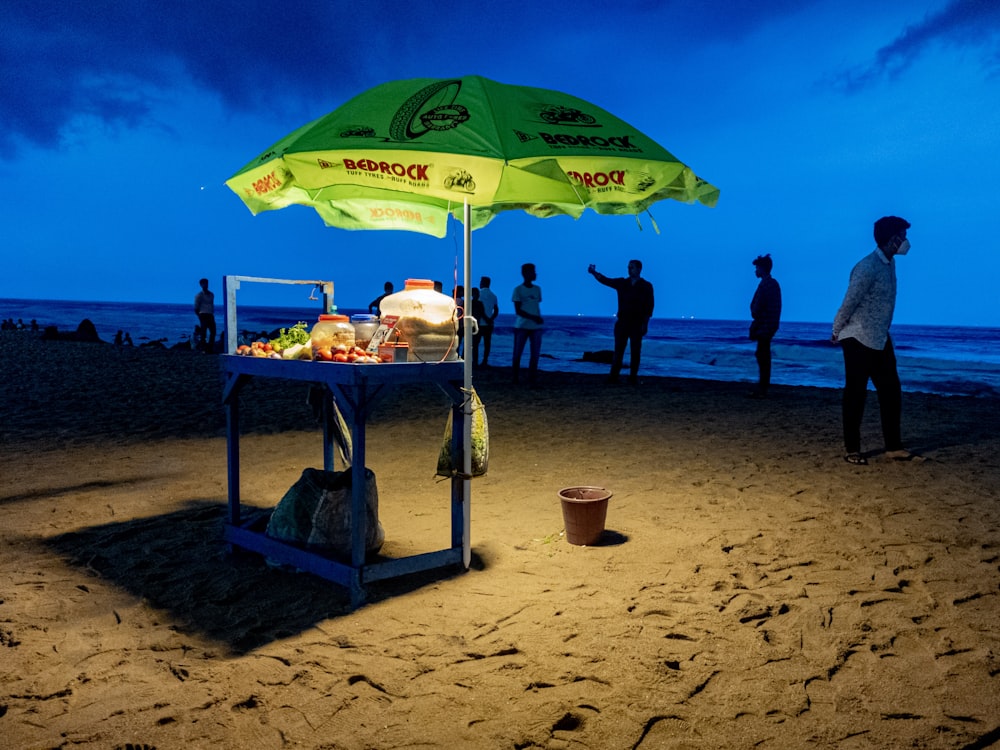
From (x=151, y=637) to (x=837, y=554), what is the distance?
11.8 feet

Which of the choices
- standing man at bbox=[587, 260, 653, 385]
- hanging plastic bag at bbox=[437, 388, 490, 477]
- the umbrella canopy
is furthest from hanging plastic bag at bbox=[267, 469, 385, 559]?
standing man at bbox=[587, 260, 653, 385]

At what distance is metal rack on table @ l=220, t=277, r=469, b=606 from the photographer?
11.1 feet

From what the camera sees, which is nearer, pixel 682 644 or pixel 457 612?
pixel 682 644

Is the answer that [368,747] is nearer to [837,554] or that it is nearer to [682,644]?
[682,644]

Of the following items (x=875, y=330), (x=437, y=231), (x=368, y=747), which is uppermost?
(x=437, y=231)

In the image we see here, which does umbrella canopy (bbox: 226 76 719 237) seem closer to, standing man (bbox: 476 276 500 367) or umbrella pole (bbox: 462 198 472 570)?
umbrella pole (bbox: 462 198 472 570)

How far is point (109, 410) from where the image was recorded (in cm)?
969

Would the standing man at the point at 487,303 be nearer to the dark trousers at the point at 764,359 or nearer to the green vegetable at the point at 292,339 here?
the dark trousers at the point at 764,359

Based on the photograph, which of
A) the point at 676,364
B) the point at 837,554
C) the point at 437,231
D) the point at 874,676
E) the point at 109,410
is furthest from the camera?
the point at 676,364

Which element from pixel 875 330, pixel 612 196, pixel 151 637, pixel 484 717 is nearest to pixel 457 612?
pixel 484 717

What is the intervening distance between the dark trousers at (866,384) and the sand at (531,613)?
15.4 inches

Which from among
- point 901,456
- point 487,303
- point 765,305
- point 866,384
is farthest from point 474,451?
point 487,303

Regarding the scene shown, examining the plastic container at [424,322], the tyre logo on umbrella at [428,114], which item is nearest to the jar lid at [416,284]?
the plastic container at [424,322]

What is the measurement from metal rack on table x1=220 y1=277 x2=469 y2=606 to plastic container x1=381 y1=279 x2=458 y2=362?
12cm
